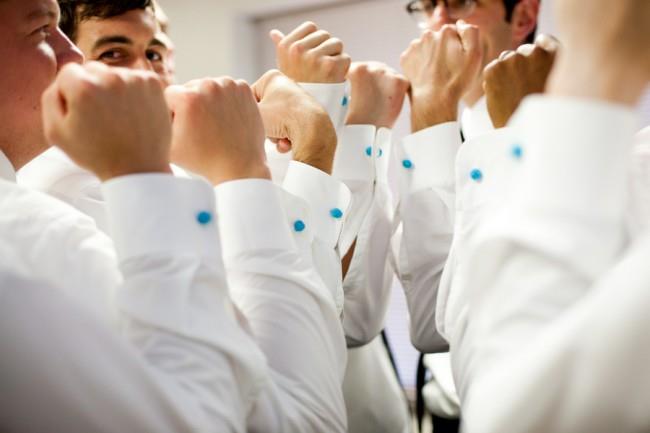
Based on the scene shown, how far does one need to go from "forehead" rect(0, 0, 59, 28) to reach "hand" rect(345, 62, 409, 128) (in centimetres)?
55

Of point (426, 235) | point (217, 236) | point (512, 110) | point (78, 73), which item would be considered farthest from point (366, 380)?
point (78, 73)

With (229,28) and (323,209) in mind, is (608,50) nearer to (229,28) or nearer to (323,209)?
(323,209)

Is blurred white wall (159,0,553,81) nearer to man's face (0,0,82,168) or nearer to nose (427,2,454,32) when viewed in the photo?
nose (427,2,454,32)

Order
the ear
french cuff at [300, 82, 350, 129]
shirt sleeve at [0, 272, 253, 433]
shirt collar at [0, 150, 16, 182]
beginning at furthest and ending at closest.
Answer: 1. the ear
2. french cuff at [300, 82, 350, 129]
3. shirt collar at [0, 150, 16, 182]
4. shirt sleeve at [0, 272, 253, 433]

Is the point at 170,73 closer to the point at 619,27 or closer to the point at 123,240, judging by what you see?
the point at 123,240

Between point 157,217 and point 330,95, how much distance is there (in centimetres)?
56

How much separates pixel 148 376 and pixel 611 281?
328 mm

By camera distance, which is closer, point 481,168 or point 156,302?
point 156,302

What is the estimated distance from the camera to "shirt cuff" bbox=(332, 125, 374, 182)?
1.25 m

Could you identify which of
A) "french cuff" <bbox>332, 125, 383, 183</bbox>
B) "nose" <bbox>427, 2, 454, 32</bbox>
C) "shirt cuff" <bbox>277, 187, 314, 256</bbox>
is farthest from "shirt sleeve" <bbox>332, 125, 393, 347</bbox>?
"nose" <bbox>427, 2, 454, 32</bbox>

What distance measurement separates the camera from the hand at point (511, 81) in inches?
36.6

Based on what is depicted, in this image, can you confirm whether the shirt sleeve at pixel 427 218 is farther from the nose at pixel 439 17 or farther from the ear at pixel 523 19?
the ear at pixel 523 19

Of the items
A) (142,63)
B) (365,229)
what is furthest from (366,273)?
(142,63)

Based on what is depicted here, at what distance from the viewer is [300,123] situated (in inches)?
40.6
